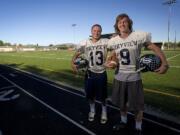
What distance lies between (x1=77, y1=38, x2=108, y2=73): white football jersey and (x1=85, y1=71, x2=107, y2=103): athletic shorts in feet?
0.44

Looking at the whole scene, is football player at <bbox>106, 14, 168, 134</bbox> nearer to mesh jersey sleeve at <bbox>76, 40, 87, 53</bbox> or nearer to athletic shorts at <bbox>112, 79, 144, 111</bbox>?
athletic shorts at <bbox>112, 79, 144, 111</bbox>

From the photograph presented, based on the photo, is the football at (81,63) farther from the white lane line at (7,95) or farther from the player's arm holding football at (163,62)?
the white lane line at (7,95)

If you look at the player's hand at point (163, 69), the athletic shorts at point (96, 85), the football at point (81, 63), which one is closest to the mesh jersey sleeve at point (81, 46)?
the football at point (81, 63)

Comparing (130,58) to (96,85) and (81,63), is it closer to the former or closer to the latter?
(96,85)

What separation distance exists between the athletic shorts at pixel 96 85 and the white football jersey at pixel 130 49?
941 millimetres

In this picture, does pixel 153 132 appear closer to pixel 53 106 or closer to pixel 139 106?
pixel 139 106

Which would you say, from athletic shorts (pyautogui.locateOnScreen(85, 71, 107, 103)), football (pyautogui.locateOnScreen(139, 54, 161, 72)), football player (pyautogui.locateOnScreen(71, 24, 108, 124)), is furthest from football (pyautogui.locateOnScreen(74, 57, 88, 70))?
football (pyautogui.locateOnScreen(139, 54, 161, 72))

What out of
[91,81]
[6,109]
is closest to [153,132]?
[91,81]

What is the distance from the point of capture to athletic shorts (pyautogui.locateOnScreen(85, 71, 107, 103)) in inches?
238

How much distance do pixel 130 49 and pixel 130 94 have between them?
959mm

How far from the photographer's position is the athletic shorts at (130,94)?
16.5 feet

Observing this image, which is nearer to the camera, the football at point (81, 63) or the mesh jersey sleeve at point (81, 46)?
the mesh jersey sleeve at point (81, 46)

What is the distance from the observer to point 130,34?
5.07m

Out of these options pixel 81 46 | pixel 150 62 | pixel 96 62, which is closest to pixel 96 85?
pixel 96 62
